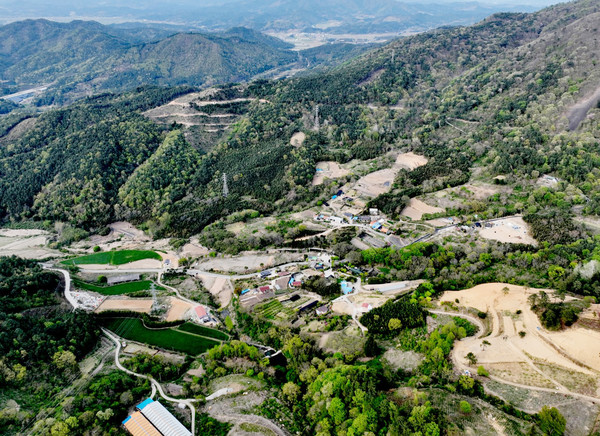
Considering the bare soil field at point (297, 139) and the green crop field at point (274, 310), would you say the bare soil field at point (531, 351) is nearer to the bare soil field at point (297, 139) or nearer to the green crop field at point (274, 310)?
the green crop field at point (274, 310)

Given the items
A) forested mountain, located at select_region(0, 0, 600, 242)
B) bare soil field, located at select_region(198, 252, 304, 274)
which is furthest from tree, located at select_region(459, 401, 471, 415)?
forested mountain, located at select_region(0, 0, 600, 242)

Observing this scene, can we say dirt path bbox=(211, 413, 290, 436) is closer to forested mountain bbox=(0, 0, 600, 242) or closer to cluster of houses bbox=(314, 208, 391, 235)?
cluster of houses bbox=(314, 208, 391, 235)

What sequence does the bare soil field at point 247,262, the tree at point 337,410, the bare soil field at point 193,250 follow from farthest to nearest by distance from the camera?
1. the bare soil field at point 193,250
2. the bare soil field at point 247,262
3. the tree at point 337,410

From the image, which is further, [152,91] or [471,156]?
[152,91]

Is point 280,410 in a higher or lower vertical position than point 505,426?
lower

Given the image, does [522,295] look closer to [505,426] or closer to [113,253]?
[505,426]

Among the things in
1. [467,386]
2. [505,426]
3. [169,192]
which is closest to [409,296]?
[467,386]

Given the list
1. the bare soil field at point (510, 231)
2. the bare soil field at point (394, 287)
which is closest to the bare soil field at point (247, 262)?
the bare soil field at point (394, 287)
